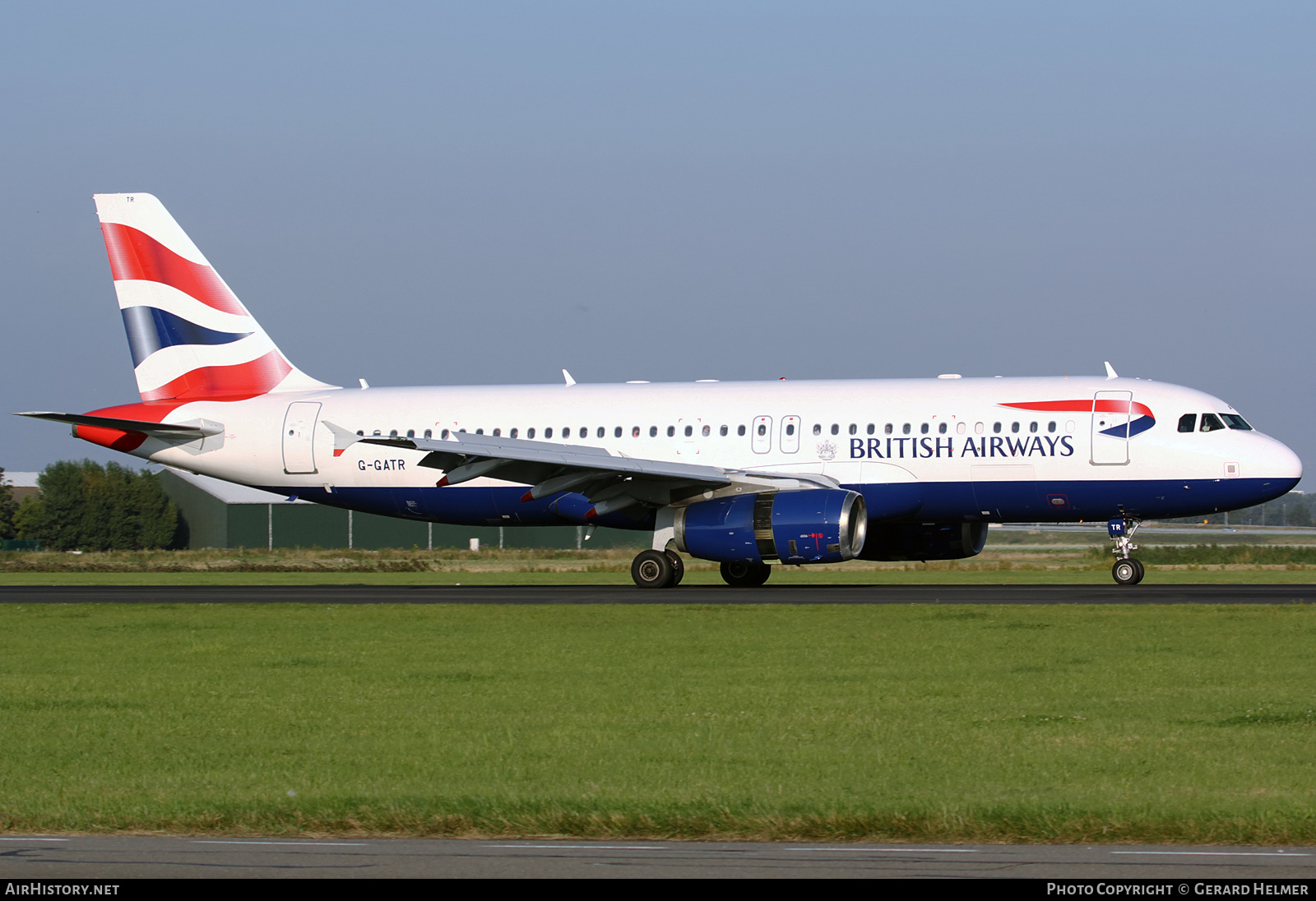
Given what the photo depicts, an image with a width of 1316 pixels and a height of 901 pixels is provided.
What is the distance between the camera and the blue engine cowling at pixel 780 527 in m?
27.7

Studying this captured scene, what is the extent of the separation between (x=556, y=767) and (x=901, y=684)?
16.6ft

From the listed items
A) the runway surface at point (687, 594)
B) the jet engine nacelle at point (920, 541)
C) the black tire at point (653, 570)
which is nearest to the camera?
→ the runway surface at point (687, 594)

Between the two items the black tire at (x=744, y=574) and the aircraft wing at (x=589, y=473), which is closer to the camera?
the aircraft wing at (x=589, y=473)

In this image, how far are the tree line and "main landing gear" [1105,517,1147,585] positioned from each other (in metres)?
66.9

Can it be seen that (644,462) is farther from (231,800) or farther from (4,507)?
(4,507)

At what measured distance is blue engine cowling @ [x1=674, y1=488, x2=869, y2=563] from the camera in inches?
1091

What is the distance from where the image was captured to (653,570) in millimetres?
31062

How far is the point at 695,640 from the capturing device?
63.8 ft

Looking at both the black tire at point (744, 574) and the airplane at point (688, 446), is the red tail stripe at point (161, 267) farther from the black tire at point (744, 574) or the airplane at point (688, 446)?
the black tire at point (744, 574)

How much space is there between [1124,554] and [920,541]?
13.2 ft

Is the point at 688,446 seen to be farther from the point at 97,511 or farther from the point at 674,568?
the point at 97,511

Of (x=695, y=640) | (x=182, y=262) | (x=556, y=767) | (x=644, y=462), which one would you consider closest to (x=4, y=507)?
(x=182, y=262)

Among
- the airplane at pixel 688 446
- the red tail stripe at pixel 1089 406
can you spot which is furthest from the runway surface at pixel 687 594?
the red tail stripe at pixel 1089 406

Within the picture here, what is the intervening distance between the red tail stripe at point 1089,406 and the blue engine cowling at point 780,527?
434cm
